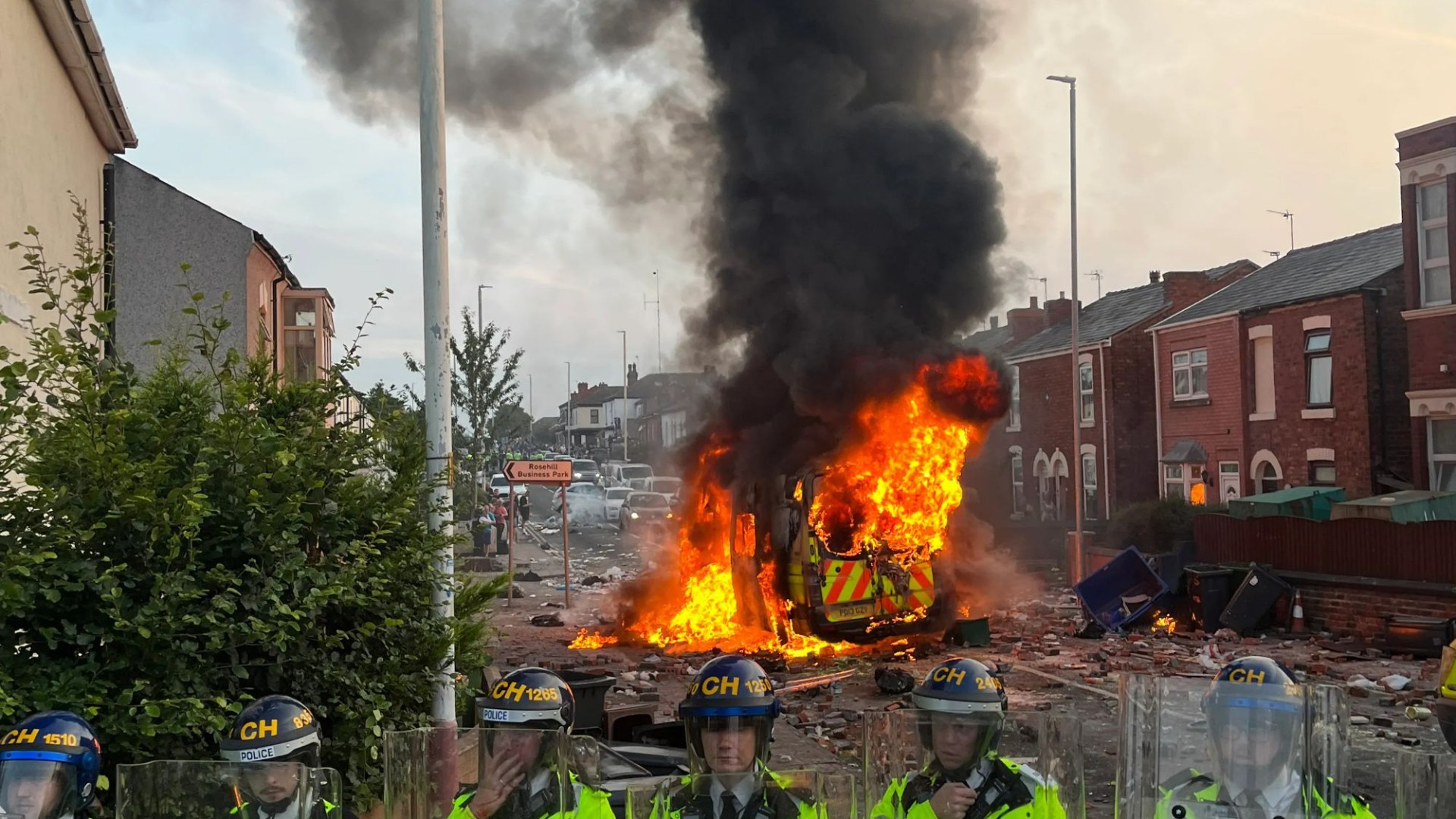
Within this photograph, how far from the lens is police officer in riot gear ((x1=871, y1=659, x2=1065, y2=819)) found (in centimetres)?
350

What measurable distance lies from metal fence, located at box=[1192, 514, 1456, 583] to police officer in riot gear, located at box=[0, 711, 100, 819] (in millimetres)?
14851

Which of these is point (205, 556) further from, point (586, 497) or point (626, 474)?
point (626, 474)

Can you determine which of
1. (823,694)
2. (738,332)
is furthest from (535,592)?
(823,694)

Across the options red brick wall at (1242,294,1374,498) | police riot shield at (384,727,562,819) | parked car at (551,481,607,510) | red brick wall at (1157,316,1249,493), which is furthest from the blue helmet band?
parked car at (551,481,607,510)

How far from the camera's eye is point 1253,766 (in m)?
3.37

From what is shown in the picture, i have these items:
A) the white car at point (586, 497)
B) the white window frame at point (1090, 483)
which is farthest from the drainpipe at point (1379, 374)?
the white car at point (586, 497)

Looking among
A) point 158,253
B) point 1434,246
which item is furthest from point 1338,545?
point 158,253

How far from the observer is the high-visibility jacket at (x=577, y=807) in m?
3.55

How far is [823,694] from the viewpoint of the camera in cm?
1219

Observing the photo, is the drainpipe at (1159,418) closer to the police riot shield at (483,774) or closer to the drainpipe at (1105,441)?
the drainpipe at (1105,441)

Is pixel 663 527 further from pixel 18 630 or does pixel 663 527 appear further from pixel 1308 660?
pixel 18 630

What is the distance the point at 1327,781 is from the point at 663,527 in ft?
73.5

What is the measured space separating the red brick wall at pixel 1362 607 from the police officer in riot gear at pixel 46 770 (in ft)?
48.1

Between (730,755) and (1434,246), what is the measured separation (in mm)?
21321
